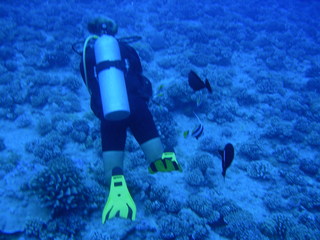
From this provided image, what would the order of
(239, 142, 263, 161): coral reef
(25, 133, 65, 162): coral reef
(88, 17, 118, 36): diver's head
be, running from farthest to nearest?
(239, 142, 263, 161): coral reef
(25, 133, 65, 162): coral reef
(88, 17, 118, 36): diver's head

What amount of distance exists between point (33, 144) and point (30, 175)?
42.0 inches

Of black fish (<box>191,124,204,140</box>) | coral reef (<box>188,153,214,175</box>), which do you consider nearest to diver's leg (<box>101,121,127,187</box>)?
black fish (<box>191,124,204,140</box>)

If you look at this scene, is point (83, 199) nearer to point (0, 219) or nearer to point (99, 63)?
point (0, 219)

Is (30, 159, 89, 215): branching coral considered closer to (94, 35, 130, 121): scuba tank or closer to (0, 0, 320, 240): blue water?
(0, 0, 320, 240): blue water

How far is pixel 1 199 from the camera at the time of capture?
440 centimetres

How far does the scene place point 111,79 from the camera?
3.62 metres

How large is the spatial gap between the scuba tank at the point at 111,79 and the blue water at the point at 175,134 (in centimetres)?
65

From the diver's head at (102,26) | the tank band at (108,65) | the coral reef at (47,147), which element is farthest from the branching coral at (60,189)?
the diver's head at (102,26)

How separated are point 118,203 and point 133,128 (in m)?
1.22

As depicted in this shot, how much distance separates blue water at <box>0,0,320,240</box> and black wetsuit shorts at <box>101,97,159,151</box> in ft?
1.19

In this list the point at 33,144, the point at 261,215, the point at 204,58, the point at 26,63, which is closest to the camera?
the point at 261,215

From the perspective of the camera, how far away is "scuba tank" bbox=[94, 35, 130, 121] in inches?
137

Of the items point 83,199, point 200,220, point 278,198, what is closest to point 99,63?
point 83,199

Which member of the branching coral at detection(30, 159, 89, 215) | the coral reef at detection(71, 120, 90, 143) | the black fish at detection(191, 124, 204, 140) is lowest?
the branching coral at detection(30, 159, 89, 215)
